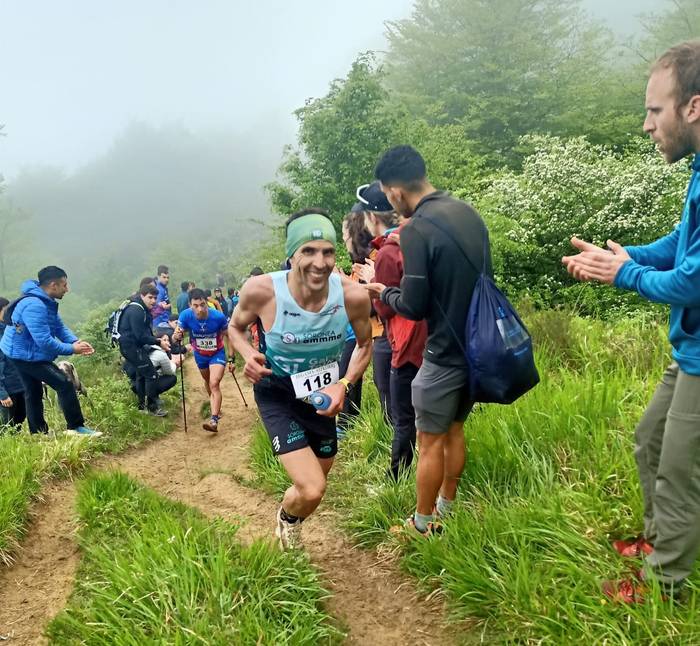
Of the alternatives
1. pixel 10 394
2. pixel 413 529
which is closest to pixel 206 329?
pixel 10 394

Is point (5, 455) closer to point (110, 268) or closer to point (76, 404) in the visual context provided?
point (76, 404)

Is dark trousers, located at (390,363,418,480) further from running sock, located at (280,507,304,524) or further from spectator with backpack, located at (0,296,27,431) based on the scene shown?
spectator with backpack, located at (0,296,27,431)

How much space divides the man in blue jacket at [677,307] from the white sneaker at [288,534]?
1830 millimetres

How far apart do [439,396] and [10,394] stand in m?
6.67

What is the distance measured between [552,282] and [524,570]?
793cm

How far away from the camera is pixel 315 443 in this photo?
337cm

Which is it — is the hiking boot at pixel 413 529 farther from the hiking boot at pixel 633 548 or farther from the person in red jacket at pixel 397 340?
the hiking boot at pixel 633 548

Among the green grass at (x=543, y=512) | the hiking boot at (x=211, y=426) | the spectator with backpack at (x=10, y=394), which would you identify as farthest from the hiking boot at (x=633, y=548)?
the spectator with backpack at (x=10, y=394)

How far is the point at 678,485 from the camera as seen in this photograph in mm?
1995

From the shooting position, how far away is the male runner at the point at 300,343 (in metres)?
3.02

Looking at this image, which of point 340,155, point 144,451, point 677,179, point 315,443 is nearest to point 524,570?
point 315,443

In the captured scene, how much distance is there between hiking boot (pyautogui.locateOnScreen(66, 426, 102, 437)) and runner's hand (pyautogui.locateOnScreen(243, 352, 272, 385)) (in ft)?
12.8

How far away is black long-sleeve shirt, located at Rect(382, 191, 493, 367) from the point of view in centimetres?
270

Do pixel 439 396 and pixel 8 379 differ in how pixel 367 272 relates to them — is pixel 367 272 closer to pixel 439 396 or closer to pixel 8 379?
pixel 439 396
